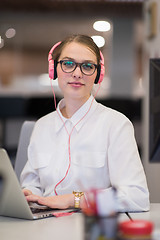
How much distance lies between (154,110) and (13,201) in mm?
563

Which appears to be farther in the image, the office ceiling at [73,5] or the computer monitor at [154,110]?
the office ceiling at [73,5]

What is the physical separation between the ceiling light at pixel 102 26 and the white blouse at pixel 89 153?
668 centimetres

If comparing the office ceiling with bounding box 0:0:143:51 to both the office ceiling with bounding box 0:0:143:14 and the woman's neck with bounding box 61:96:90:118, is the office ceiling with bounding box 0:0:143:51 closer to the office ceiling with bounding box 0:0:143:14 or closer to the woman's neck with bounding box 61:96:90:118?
the office ceiling with bounding box 0:0:143:14

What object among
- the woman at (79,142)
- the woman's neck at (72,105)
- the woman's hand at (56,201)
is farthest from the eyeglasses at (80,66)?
the woman's hand at (56,201)

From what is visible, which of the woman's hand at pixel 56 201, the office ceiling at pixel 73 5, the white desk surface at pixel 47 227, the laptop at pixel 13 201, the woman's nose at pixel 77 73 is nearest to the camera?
the white desk surface at pixel 47 227

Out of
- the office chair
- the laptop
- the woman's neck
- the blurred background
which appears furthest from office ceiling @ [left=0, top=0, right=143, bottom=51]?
the laptop

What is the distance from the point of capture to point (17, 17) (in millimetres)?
8336

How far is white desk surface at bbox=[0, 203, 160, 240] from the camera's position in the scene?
3.98 ft

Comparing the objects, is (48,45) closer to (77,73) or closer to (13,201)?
(77,73)

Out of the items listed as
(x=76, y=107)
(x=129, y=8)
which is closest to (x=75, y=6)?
(x=129, y=8)

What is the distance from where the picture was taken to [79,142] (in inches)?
70.2

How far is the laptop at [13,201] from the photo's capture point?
4.37 ft

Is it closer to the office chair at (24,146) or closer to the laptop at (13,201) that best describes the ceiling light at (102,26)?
the office chair at (24,146)

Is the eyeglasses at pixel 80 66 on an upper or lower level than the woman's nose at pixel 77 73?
upper
